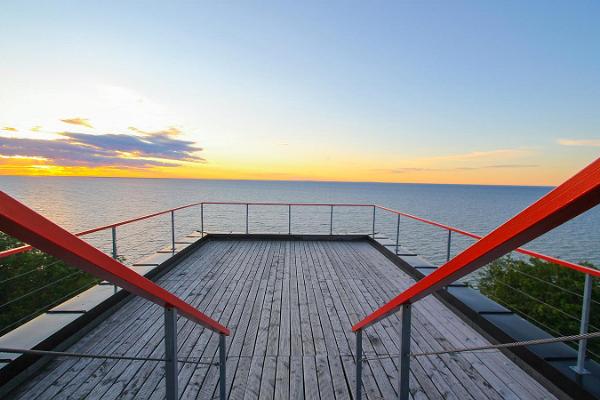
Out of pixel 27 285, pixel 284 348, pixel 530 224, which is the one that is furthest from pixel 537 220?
pixel 27 285

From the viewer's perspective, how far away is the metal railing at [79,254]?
380 millimetres

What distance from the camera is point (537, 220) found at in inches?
17.4

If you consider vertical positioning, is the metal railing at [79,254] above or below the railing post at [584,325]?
above

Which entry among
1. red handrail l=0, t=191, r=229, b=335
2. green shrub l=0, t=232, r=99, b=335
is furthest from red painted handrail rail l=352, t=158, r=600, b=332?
green shrub l=0, t=232, r=99, b=335

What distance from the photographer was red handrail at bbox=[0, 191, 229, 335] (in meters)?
0.37

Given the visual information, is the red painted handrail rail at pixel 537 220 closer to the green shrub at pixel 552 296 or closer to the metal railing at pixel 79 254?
the metal railing at pixel 79 254

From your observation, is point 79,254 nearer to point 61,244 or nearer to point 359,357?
point 61,244

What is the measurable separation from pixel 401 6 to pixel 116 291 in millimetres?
8694

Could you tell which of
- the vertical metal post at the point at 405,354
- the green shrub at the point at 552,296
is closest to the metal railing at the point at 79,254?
the vertical metal post at the point at 405,354

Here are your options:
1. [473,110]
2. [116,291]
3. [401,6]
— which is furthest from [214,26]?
[473,110]

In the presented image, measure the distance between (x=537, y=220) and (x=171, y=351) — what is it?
1017 mm

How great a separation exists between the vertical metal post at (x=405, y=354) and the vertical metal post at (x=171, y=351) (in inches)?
31.3

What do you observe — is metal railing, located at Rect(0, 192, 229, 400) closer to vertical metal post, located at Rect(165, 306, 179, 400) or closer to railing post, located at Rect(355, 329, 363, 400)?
vertical metal post, located at Rect(165, 306, 179, 400)

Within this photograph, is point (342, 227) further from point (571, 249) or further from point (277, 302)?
point (277, 302)
